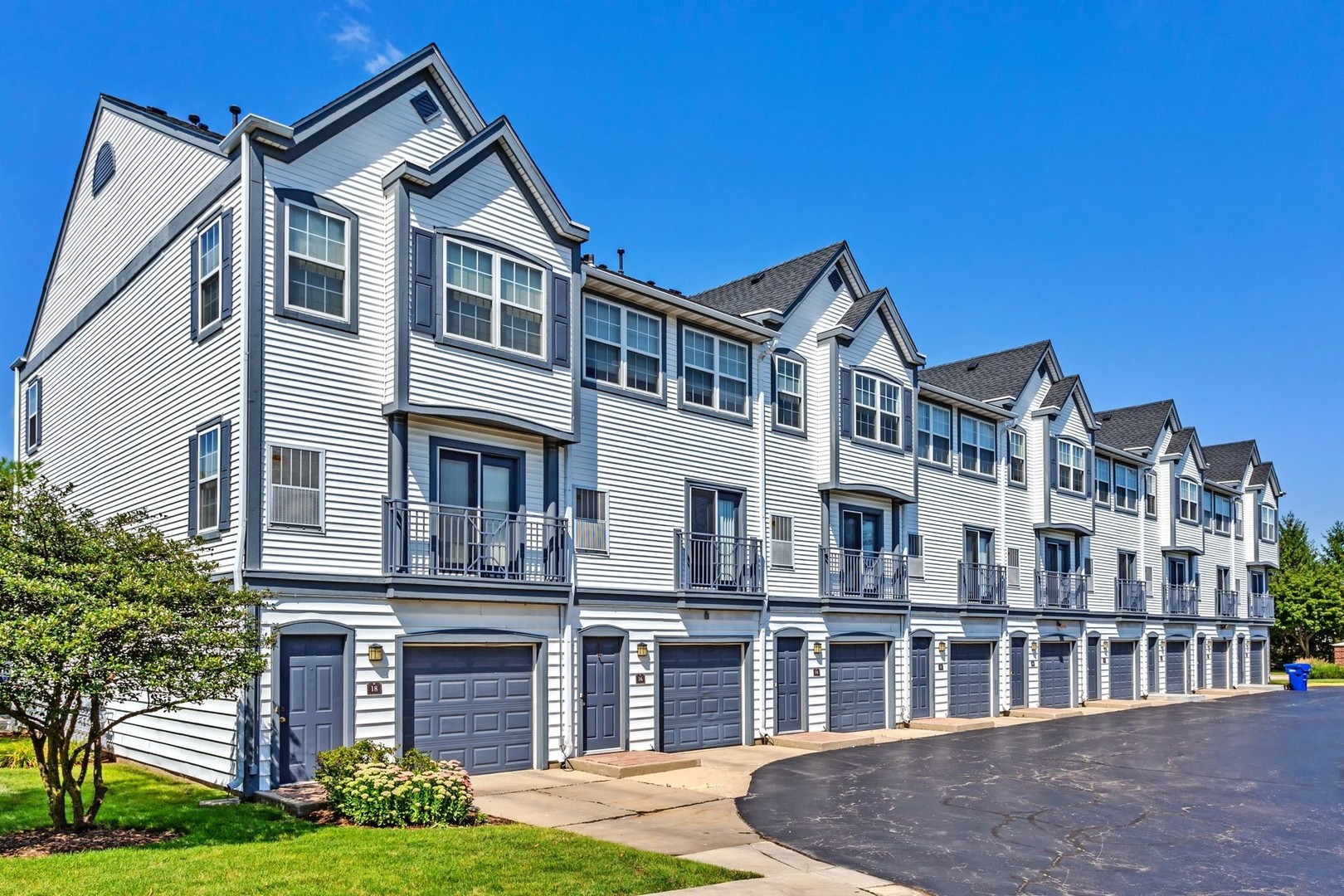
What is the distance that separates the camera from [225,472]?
52.2ft

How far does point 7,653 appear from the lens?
10.5m

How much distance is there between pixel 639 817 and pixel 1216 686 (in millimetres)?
41084

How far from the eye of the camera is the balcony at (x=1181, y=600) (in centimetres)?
4250

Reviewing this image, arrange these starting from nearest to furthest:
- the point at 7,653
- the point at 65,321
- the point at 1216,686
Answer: the point at 7,653, the point at 65,321, the point at 1216,686

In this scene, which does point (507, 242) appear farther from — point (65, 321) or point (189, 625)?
point (65, 321)

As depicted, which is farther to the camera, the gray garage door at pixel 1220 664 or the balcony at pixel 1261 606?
the balcony at pixel 1261 606

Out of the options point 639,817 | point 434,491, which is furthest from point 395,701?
point 639,817

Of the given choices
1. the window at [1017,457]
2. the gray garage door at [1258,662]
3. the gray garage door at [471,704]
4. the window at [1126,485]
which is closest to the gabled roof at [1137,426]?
the window at [1126,485]

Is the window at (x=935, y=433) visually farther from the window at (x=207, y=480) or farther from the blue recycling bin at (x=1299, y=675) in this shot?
the blue recycling bin at (x=1299, y=675)

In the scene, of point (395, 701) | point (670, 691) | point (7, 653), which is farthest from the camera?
point (670, 691)

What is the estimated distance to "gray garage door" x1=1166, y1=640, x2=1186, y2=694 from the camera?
4303 cm

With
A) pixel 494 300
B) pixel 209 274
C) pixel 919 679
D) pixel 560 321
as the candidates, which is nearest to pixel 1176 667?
pixel 919 679

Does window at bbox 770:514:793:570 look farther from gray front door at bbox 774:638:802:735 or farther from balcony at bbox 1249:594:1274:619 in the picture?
Result: balcony at bbox 1249:594:1274:619

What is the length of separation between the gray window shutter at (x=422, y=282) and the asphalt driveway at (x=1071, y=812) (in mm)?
8686
